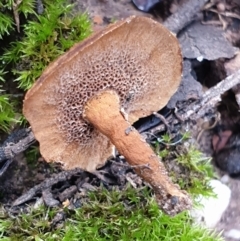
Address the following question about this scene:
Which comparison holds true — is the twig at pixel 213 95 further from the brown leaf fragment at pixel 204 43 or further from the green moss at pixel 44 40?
the green moss at pixel 44 40

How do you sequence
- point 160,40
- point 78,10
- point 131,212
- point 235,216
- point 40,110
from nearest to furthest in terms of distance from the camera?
point 40,110 → point 160,40 → point 131,212 → point 78,10 → point 235,216

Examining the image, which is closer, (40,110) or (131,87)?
(40,110)

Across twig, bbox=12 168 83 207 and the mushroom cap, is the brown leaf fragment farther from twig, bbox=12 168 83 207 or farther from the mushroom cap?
twig, bbox=12 168 83 207

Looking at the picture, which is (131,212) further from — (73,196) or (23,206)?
(23,206)

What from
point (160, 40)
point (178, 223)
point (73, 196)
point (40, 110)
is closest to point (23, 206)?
point (73, 196)

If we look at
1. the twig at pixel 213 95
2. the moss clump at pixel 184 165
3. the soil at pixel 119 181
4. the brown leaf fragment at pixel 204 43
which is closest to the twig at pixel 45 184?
the soil at pixel 119 181

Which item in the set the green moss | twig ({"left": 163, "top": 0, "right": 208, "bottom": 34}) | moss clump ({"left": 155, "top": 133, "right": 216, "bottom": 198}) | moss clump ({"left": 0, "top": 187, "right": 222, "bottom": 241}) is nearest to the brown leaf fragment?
twig ({"left": 163, "top": 0, "right": 208, "bottom": 34})

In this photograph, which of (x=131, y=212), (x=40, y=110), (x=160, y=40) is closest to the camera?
(x=40, y=110)
